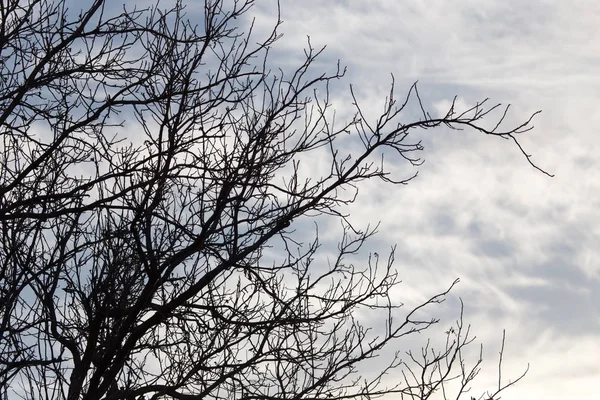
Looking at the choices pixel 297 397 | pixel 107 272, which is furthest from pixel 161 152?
pixel 297 397

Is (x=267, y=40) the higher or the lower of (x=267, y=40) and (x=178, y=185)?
the higher

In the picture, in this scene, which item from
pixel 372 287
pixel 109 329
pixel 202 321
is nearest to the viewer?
pixel 109 329

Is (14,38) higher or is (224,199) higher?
(14,38)

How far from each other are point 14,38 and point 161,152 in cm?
191

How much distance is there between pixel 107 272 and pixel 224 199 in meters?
1.08

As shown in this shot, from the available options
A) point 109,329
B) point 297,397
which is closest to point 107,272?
point 109,329

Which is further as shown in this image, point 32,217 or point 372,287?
point 372,287

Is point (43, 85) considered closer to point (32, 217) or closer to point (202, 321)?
point (32, 217)

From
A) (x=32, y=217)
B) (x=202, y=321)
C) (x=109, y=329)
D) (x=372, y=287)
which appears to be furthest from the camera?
(x=372, y=287)

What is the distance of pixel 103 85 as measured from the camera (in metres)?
7.53

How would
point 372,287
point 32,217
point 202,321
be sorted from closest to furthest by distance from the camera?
point 32,217 → point 202,321 → point 372,287

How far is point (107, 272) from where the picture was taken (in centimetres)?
625

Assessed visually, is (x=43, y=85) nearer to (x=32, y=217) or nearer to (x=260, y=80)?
(x=32, y=217)

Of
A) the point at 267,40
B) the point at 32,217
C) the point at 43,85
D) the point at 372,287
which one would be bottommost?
the point at 32,217
